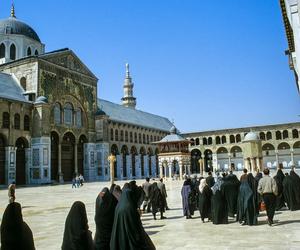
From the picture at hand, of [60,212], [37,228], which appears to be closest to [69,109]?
[60,212]

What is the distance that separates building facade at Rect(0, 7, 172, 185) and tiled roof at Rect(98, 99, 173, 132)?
38 centimetres

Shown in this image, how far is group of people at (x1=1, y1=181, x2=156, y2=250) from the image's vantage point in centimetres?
380

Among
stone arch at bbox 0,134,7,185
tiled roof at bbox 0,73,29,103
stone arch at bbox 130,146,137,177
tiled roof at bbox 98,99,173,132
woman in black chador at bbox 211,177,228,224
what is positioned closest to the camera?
woman in black chador at bbox 211,177,228,224

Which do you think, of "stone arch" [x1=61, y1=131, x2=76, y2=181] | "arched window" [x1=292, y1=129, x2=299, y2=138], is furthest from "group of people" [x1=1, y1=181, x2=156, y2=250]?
"arched window" [x1=292, y1=129, x2=299, y2=138]

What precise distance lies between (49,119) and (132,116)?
19917 mm

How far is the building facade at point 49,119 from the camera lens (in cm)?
2964

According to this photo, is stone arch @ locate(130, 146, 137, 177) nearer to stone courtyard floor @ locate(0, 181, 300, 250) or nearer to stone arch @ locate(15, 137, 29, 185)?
stone arch @ locate(15, 137, 29, 185)

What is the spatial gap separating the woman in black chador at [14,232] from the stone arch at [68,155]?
102ft

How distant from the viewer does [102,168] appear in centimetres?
3800

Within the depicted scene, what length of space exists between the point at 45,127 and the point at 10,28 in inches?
538

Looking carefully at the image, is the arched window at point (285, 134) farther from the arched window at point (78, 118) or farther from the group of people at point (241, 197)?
the group of people at point (241, 197)

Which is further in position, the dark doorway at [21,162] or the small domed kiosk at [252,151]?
the dark doorway at [21,162]

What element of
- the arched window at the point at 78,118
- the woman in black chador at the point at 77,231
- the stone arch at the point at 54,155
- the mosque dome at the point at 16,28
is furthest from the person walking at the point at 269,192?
the mosque dome at the point at 16,28

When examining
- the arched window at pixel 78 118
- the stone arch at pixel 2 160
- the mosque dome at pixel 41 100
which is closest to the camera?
the stone arch at pixel 2 160
